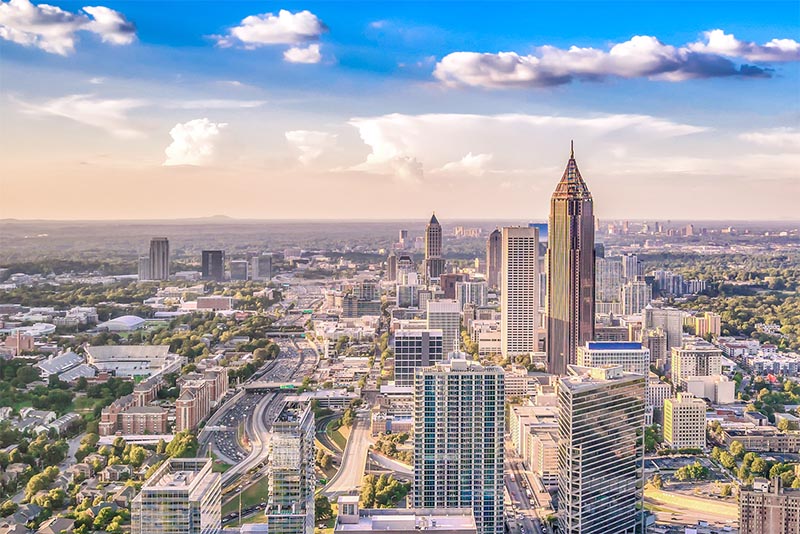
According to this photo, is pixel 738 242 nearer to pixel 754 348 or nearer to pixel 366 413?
pixel 754 348

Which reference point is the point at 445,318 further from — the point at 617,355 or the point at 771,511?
the point at 771,511

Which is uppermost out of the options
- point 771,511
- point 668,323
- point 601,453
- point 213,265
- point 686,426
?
point 213,265

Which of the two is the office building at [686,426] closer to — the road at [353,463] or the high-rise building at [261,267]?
the road at [353,463]

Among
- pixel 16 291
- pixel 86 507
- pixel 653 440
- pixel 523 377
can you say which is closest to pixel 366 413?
pixel 523 377

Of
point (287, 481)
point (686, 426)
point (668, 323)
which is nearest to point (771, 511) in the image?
point (686, 426)

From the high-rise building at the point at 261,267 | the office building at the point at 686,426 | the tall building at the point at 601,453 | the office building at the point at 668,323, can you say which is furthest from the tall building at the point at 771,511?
the high-rise building at the point at 261,267

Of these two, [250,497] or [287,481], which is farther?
[250,497]

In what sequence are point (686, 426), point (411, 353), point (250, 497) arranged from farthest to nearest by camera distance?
point (411, 353) → point (686, 426) → point (250, 497)
